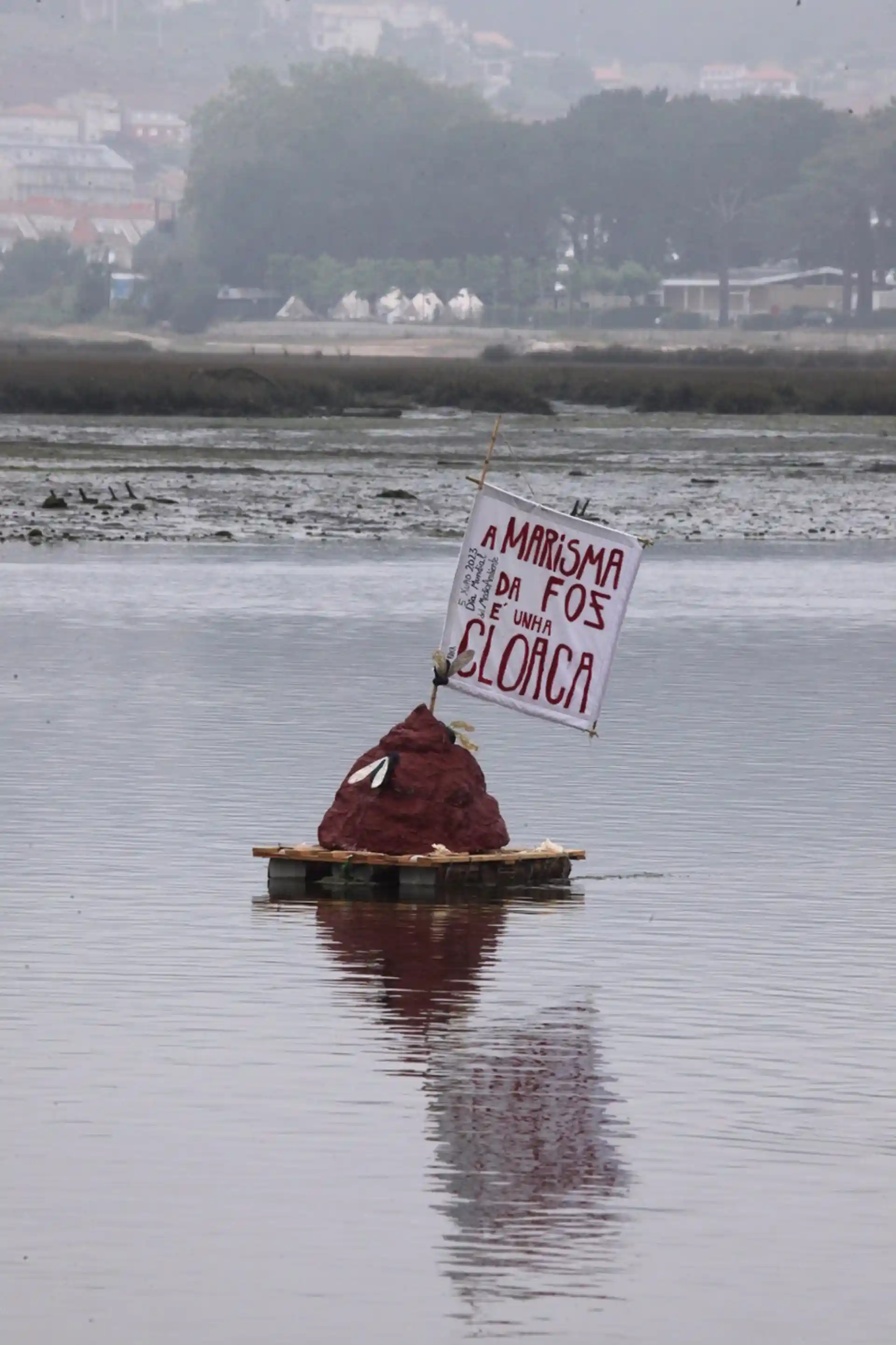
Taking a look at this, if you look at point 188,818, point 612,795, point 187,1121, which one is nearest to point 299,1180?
point 187,1121

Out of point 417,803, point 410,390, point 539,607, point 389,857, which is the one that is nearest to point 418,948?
point 389,857

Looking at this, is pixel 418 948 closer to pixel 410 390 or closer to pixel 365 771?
Result: pixel 365 771

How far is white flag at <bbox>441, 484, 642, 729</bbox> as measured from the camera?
15711mm

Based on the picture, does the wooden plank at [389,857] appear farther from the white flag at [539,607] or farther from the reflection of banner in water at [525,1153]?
the reflection of banner in water at [525,1153]

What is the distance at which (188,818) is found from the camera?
17188 millimetres

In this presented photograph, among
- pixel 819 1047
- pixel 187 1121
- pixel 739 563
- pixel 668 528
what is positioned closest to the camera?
pixel 187 1121

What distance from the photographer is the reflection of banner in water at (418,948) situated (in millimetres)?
12172

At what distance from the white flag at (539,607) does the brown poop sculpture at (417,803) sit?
737 mm

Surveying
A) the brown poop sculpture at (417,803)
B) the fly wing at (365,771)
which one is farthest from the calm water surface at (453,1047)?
the fly wing at (365,771)

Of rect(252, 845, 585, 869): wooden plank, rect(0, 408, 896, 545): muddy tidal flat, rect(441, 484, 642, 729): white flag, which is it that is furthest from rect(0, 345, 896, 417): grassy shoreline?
rect(252, 845, 585, 869): wooden plank

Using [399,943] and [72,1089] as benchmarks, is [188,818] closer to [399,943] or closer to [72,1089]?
[399,943]

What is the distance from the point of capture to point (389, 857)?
48.0 feet

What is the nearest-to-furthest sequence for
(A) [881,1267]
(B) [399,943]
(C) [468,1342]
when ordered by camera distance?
1. (C) [468,1342]
2. (A) [881,1267]
3. (B) [399,943]

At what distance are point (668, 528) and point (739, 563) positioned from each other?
6106 millimetres
